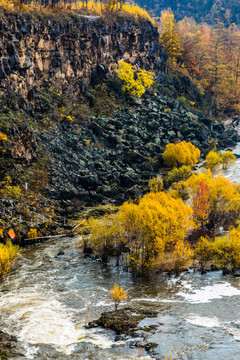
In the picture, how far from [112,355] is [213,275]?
59.6 feet

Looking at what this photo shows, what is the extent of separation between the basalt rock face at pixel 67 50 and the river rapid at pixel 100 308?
3622 centimetres

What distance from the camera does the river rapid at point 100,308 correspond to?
26.7 metres

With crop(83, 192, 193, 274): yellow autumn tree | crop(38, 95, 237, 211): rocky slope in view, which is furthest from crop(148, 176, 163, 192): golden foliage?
crop(83, 192, 193, 274): yellow autumn tree

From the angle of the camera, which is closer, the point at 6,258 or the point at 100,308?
the point at 100,308

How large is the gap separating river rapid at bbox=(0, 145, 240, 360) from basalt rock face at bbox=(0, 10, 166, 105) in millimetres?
36220

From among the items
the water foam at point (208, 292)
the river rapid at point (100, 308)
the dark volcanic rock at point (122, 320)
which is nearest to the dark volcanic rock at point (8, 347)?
the river rapid at point (100, 308)

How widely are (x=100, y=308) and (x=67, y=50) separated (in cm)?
6519

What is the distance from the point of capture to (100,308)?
3412 centimetres

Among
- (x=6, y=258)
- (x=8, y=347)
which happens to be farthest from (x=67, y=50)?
(x=8, y=347)

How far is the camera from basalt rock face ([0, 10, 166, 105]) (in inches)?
2645

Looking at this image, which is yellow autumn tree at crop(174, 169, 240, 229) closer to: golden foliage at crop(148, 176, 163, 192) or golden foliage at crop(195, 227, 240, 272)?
golden foliage at crop(195, 227, 240, 272)

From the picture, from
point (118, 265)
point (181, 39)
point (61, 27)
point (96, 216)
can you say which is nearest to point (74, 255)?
point (118, 265)

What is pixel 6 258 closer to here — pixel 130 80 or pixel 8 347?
pixel 8 347

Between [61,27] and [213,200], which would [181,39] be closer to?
[61,27]
